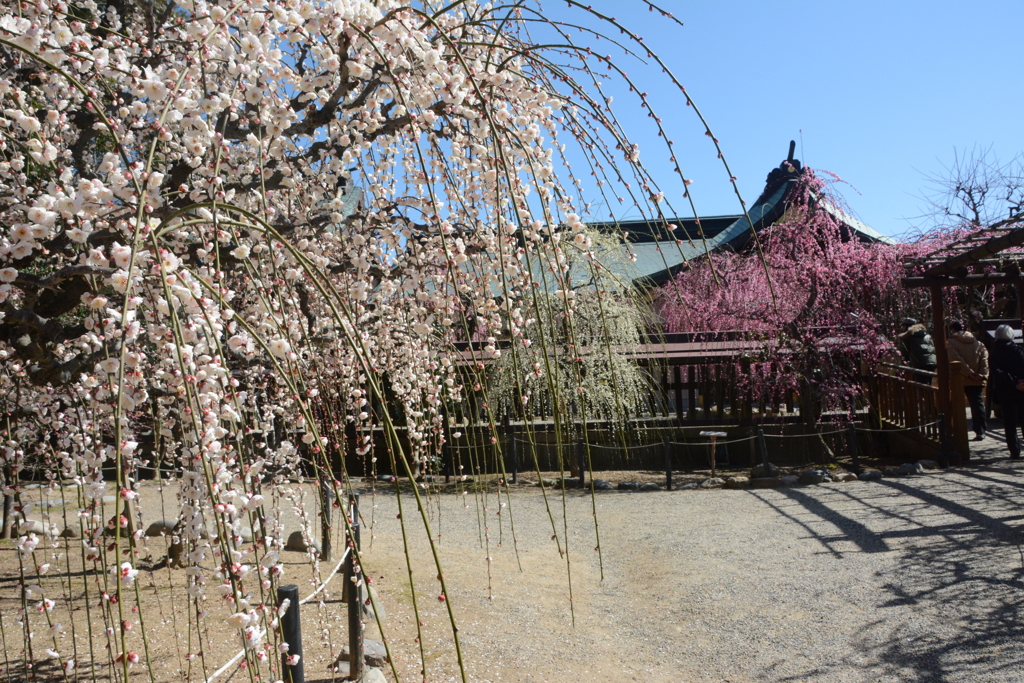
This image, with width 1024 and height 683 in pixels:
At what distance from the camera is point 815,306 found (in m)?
8.09

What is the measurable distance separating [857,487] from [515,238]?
17.5 ft

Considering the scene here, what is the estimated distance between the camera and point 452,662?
341cm

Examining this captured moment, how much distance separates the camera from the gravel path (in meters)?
3.25

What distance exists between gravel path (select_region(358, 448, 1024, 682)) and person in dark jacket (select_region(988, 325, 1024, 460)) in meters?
0.73

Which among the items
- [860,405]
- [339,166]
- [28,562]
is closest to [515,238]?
[339,166]

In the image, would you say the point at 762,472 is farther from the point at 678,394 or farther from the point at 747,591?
the point at 747,591

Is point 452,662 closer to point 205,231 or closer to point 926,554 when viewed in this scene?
point 205,231

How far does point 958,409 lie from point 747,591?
13.3 feet

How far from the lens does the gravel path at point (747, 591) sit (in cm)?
325

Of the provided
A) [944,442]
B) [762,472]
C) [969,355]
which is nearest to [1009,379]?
[969,355]

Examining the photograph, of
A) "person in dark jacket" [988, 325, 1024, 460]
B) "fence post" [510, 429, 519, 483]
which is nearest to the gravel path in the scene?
"person in dark jacket" [988, 325, 1024, 460]

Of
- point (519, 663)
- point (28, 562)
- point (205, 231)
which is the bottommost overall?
point (519, 663)

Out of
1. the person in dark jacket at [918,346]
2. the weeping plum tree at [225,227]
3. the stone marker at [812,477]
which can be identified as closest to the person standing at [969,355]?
the person in dark jacket at [918,346]

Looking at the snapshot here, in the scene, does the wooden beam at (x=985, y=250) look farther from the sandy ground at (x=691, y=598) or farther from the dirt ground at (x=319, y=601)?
the dirt ground at (x=319, y=601)
